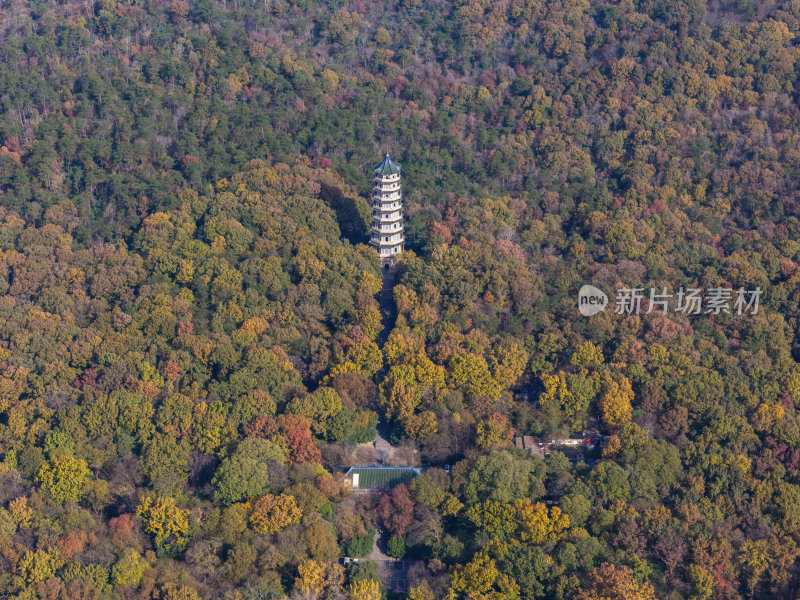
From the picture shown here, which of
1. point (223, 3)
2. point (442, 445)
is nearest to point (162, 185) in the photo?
point (223, 3)

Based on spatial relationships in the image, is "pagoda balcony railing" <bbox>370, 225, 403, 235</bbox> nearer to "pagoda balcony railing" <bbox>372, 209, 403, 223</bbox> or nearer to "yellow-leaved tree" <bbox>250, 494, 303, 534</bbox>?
"pagoda balcony railing" <bbox>372, 209, 403, 223</bbox>

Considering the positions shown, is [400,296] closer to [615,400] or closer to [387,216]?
[387,216]

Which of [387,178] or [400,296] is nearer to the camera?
[400,296]

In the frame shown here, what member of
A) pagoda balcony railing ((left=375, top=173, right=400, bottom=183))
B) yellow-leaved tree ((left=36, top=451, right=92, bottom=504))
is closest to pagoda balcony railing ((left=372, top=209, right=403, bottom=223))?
pagoda balcony railing ((left=375, top=173, right=400, bottom=183))

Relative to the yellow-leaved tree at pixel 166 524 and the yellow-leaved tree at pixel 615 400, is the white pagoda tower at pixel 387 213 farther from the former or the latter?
the yellow-leaved tree at pixel 166 524

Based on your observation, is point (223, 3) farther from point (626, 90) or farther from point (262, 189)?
point (626, 90)

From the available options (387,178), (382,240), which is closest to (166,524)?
(382,240)
